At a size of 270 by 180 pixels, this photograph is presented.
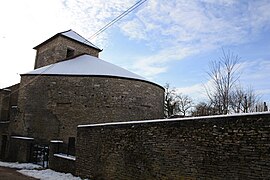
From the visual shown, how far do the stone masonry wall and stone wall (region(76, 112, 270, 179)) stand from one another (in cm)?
1825

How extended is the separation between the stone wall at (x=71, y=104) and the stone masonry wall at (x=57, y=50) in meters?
5.48

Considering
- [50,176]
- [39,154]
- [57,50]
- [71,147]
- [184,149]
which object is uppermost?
[57,50]

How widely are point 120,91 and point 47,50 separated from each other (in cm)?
1183

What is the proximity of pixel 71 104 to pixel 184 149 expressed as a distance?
51.9 feet

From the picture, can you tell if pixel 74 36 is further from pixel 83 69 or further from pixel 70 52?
pixel 83 69

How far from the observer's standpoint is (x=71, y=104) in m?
22.3

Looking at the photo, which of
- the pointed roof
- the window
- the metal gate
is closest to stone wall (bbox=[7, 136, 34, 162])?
the metal gate

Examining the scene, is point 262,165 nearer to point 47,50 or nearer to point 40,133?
point 40,133

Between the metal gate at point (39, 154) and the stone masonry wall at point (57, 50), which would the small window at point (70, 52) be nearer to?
the stone masonry wall at point (57, 50)

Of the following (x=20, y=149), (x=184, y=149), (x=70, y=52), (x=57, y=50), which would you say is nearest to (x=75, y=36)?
(x=70, y=52)

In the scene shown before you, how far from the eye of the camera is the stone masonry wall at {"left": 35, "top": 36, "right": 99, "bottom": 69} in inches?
1123

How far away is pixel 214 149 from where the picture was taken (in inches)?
283

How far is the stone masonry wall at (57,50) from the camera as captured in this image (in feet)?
93.6

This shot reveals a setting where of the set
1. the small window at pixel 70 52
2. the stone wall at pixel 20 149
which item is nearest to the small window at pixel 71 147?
the stone wall at pixel 20 149
